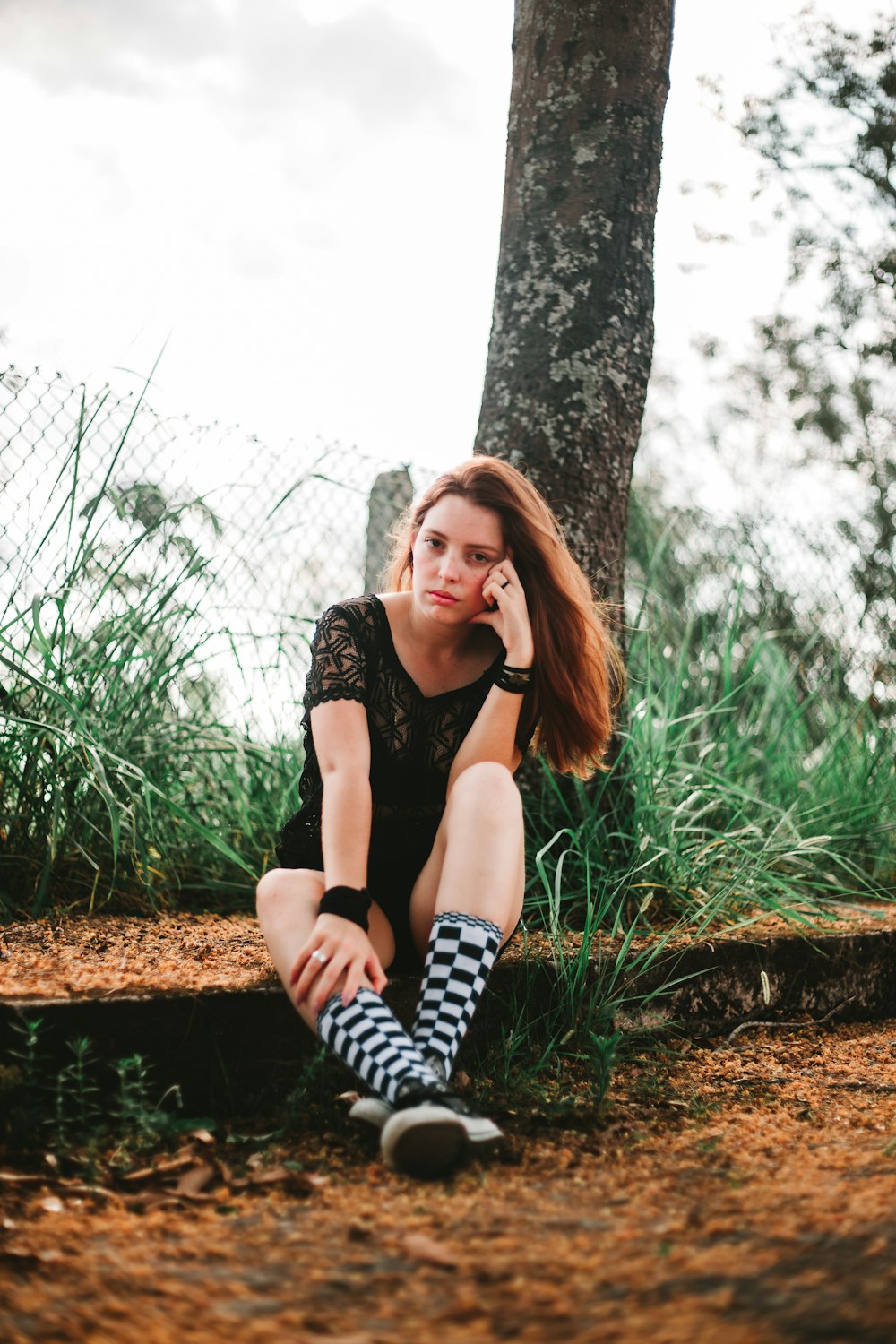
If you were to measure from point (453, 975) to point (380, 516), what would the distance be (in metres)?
2.44

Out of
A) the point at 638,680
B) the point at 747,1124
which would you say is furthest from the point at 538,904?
the point at 638,680

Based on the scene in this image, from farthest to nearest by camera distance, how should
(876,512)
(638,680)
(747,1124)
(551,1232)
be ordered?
(876,512) < (638,680) < (747,1124) < (551,1232)

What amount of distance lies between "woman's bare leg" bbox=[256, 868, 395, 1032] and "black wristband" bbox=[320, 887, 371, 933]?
0.06 meters

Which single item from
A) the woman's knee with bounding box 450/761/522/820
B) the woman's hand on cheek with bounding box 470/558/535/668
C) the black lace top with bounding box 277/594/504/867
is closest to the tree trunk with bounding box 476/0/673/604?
the woman's hand on cheek with bounding box 470/558/535/668

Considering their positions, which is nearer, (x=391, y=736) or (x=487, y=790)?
(x=487, y=790)

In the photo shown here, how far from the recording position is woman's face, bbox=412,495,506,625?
2.21 m

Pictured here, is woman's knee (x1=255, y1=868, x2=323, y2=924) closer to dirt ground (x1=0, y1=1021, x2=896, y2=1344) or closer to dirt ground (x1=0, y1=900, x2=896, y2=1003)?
dirt ground (x1=0, y1=900, x2=896, y2=1003)

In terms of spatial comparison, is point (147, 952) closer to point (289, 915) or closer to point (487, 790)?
point (289, 915)

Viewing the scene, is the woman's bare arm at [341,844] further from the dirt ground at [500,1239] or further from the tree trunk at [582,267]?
the tree trunk at [582,267]

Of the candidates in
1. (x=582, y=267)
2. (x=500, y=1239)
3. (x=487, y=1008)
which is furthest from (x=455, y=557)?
(x=500, y=1239)

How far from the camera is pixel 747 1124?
77.8 inches

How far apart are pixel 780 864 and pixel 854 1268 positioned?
2.25m

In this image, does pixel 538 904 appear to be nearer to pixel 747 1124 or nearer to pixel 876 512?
pixel 747 1124

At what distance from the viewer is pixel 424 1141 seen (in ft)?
5.06
